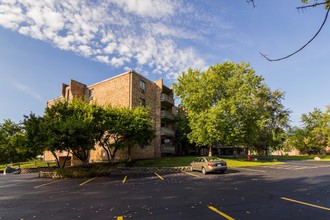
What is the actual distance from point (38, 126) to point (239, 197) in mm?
18058

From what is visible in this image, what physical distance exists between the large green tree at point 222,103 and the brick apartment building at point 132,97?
413 centimetres

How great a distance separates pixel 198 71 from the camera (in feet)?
122

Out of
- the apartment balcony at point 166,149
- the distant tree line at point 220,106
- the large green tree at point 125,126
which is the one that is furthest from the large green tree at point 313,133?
the large green tree at point 125,126

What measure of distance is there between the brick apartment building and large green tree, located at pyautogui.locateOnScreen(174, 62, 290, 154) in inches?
162

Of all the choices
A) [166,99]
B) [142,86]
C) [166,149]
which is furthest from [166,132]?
[142,86]

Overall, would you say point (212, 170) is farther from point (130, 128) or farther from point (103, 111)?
point (103, 111)

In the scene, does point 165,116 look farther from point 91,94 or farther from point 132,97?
point 91,94

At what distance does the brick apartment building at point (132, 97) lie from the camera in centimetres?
3031

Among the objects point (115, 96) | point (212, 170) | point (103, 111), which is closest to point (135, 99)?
point (115, 96)

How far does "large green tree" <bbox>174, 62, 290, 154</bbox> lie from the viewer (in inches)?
1237

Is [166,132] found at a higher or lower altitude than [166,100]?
lower

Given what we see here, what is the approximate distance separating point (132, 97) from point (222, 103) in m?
13.0

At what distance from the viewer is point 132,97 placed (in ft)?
97.9

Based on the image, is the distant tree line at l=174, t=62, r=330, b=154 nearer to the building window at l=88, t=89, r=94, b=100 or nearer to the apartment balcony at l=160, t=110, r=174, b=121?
the apartment balcony at l=160, t=110, r=174, b=121
